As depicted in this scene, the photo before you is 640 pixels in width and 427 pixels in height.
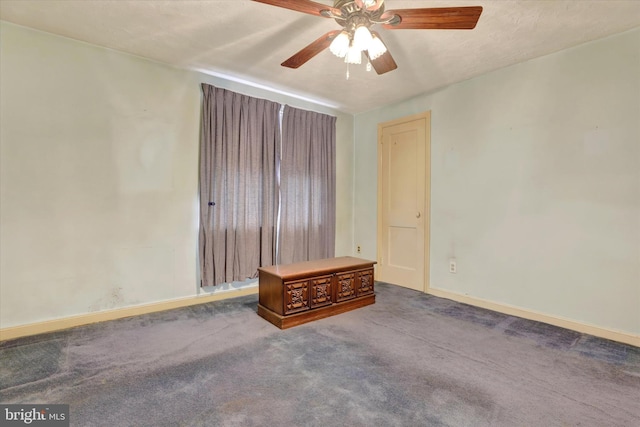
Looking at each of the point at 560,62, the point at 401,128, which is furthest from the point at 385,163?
the point at 560,62

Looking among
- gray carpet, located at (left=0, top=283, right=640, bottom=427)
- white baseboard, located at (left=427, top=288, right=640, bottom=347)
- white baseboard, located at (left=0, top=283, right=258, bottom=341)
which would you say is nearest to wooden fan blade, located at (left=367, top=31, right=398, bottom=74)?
gray carpet, located at (left=0, top=283, right=640, bottom=427)

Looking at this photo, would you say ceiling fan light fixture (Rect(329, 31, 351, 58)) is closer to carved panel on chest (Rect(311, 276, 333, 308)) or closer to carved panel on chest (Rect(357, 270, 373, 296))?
carved panel on chest (Rect(311, 276, 333, 308))

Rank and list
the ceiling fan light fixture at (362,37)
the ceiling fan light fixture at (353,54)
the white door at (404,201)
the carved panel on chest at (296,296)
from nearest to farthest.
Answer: the ceiling fan light fixture at (362,37), the ceiling fan light fixture at (353,54), the carved panel on chest at (296,296), the white door at (404,201)

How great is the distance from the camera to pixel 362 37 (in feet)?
5.88

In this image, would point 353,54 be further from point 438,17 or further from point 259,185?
point 259,185

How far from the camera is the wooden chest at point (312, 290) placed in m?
2.70

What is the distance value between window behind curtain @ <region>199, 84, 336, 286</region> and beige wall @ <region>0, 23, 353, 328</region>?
0.17m

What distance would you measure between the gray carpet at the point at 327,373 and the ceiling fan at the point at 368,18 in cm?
206

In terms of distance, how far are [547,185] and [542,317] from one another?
1.23 meters

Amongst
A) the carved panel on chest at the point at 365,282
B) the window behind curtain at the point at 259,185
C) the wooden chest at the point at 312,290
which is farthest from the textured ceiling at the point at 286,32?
the carved panel on chest at the point at 365,282

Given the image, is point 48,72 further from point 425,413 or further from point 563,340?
point 563,340

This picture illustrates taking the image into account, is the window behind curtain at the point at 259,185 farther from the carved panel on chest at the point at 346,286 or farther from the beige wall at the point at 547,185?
the beige wall at the point at 547,185

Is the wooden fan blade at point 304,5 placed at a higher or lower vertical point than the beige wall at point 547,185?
higher

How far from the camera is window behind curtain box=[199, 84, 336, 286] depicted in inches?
130
